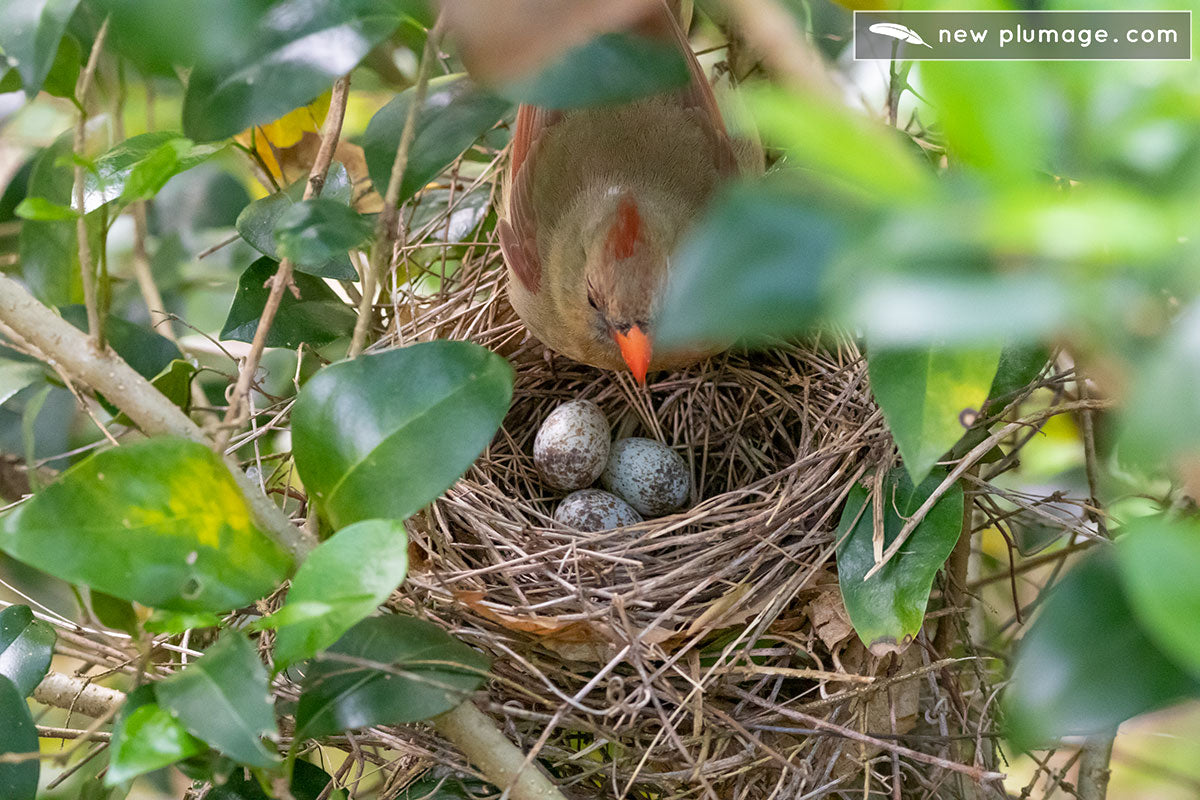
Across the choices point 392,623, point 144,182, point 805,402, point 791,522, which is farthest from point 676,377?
point 144,182

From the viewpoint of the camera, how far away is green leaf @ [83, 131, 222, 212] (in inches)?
40.7

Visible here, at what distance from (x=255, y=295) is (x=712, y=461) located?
42.7 inches

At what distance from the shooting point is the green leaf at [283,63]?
105cm

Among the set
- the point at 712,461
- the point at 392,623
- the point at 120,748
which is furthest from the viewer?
the point at 712,461

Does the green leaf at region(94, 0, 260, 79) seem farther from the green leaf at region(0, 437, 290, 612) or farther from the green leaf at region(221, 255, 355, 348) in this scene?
the green leaf at region(221, 255, 355, 348)

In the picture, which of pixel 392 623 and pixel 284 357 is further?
pixel 284 357

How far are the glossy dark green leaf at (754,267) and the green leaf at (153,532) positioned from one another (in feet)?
2.06

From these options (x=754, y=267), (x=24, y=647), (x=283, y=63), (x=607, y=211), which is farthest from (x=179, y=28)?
(x=607, y=211)

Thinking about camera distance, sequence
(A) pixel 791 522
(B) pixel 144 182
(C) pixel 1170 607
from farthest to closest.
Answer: (A) pixel 791 522 → (B) pixel 144 182 → (C) pixel 1170 607

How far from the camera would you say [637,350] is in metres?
2.01

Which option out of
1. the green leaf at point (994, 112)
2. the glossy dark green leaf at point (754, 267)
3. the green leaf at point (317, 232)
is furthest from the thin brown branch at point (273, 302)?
the green leaf at point (994, 112)

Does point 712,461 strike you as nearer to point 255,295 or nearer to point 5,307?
point 255,295

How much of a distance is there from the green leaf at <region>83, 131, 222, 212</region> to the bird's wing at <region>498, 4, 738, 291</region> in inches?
31.9

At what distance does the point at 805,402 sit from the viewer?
1953mm
